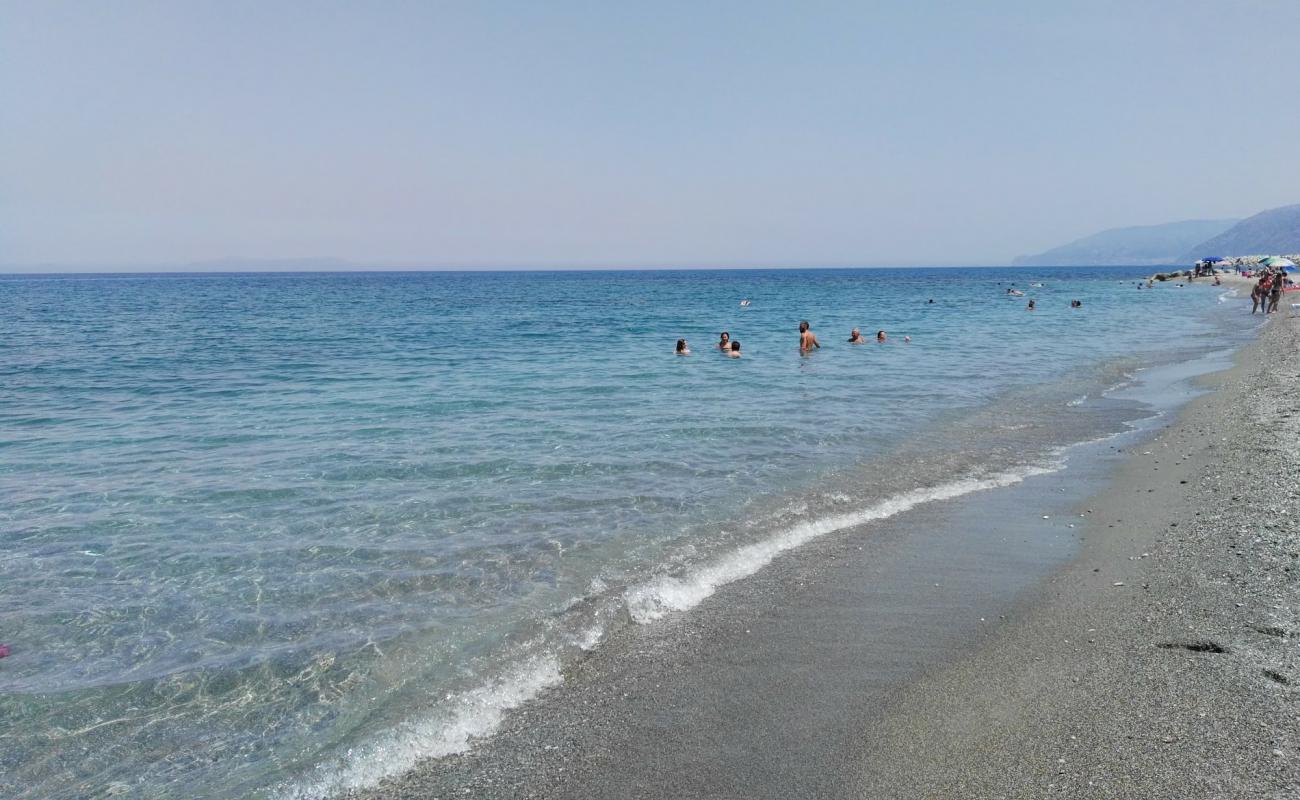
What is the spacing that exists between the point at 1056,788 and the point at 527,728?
11.3 feet

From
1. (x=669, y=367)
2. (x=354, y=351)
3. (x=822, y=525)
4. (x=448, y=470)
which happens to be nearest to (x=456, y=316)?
(x=354, y=351)

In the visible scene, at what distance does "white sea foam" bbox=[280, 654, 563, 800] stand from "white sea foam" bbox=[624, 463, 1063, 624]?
4.55 ft

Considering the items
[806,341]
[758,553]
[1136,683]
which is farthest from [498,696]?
[806,341]

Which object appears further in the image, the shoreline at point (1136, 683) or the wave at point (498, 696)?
the wave at point (498, 696)

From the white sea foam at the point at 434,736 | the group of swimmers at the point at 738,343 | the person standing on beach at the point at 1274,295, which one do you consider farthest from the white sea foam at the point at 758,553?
the person standing on beach at the point at 1274,295

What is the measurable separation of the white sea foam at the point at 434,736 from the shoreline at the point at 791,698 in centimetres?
13

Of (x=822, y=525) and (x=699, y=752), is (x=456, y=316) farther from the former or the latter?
(x=699, y=752)

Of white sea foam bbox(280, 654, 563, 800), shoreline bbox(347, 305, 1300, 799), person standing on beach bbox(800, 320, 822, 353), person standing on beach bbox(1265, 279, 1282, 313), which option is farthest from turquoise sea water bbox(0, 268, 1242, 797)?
person standing on beach bbox(1265, 279, 1282, 313)

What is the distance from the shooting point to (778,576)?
310 inches

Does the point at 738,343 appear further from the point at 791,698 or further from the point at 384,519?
the point at 791,698

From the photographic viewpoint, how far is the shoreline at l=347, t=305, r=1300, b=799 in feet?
15.4

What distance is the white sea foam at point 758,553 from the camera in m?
7.30

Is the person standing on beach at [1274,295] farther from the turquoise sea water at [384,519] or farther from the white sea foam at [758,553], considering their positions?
the white sea foam at [758,553]

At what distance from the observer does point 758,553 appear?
28.0 ft
